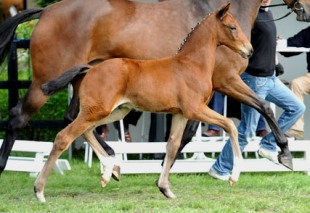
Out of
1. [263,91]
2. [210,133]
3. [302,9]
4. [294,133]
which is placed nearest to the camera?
[302,9]

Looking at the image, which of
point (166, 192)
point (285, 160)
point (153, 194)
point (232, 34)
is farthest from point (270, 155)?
point (232, 34)

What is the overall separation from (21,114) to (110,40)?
1081 millimetres

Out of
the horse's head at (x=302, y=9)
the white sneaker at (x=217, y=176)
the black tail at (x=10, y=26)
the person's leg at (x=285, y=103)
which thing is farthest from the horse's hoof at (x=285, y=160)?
the black tail at (x=10, y=26)

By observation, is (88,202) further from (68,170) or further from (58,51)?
(68,170)

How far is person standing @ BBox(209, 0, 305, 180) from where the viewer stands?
30.8ft

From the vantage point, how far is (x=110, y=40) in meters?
8.83

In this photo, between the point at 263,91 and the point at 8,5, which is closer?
the point at 263,91

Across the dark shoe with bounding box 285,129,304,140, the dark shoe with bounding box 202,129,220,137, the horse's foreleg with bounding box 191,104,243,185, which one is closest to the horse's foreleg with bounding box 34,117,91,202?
the horse's foreleg with bounding box 191,104,243,185

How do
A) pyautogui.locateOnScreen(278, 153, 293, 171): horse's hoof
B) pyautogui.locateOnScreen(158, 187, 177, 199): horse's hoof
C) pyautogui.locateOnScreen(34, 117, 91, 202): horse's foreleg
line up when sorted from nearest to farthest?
pyautogui.locateOnScreen(34, 117, 91, 202): horse's foreleg < pyautogui.locateOnScreen(158, 187, 177, 199): horse's hoof < pyautogui.locateOnScreen(278, 153, 293, 171): horse's hoof

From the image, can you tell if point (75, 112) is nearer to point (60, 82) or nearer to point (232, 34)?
point (60, 82)

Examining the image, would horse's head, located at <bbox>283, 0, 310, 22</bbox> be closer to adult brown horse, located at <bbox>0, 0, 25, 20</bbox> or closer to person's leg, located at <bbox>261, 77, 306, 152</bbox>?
person's leg, located at <bbox>261, 77, 306, 152</bbox>

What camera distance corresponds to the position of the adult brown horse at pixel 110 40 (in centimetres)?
875

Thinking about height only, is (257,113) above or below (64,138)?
below

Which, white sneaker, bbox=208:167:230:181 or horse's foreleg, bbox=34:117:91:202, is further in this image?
white sneaker, bbox=208:167:230:181
